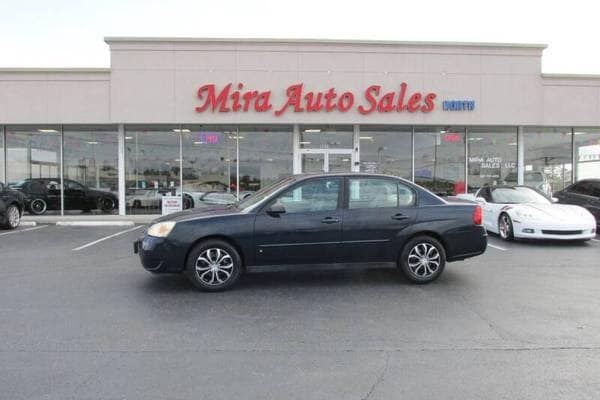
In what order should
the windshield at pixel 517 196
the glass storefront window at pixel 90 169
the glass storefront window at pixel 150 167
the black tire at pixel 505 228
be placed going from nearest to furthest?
1. the black tire at pixel 505 228
2. the windshield at pixel 517 196
3. the glass storefront window at pixel 150 167
4. the glass storefront window at pixel 90 169

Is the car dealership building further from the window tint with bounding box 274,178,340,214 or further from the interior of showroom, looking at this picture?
the window tint with bounding box 274,178,340,214

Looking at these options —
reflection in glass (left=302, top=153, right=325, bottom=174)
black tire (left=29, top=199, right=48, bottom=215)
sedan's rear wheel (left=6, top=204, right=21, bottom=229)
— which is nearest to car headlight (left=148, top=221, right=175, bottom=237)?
sedan's rear wheel (left=6, top=204, right=21, bottom=229)

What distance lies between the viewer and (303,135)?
16.4 m

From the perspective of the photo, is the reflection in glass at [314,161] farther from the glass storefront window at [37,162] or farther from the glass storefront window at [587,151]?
the glass storefront window at [587,151]

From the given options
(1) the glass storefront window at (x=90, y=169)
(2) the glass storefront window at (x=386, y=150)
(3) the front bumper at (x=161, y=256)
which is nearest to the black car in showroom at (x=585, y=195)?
(2) the glass storefront window at (x=386, y=150)

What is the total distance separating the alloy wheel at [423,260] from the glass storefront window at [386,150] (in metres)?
10.1

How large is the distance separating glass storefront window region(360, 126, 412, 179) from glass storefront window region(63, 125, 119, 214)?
29.2ft

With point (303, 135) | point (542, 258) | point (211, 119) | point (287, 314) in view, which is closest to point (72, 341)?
point (287, 314)

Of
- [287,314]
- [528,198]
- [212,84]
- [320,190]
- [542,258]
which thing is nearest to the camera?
[287,314]

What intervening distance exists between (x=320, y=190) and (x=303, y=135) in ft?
33.6

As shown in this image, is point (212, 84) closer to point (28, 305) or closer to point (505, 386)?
point (28, 305)

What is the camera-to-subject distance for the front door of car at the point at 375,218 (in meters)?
6.29

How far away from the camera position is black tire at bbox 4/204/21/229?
41.2ft

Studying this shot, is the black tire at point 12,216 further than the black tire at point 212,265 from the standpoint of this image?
Yes
